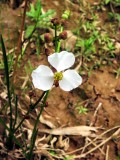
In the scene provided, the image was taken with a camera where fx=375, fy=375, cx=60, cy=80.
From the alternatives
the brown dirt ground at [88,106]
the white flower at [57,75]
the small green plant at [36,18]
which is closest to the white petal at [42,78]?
the white flower at [57,75]

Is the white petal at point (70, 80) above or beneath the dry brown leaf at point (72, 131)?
above

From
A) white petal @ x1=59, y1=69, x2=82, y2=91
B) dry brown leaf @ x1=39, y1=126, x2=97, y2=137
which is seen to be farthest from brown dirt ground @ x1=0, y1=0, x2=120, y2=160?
white petal @ x1=59, y1=69, x2=82, y2=91

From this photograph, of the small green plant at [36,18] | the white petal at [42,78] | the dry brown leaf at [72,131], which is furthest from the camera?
the small green plant at [36,18]

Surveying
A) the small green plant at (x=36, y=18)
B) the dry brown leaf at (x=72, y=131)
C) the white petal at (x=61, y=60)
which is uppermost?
the white petal at (x=61, y=60)

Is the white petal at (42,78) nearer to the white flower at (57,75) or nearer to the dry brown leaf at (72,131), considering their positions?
the white flower at (57,75)

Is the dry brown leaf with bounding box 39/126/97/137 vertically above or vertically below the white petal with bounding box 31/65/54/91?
below

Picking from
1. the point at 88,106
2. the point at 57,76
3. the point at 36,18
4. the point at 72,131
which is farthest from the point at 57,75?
the point at 36,18

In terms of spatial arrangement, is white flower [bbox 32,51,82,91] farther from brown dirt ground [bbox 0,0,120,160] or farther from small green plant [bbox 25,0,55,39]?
small green plant [bbox 25,0,55,39]

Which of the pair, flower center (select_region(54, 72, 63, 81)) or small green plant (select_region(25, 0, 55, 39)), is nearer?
flower center (select_region(54, 72, 63, 81))

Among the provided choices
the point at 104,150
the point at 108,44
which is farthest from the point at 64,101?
the point at 108,44
